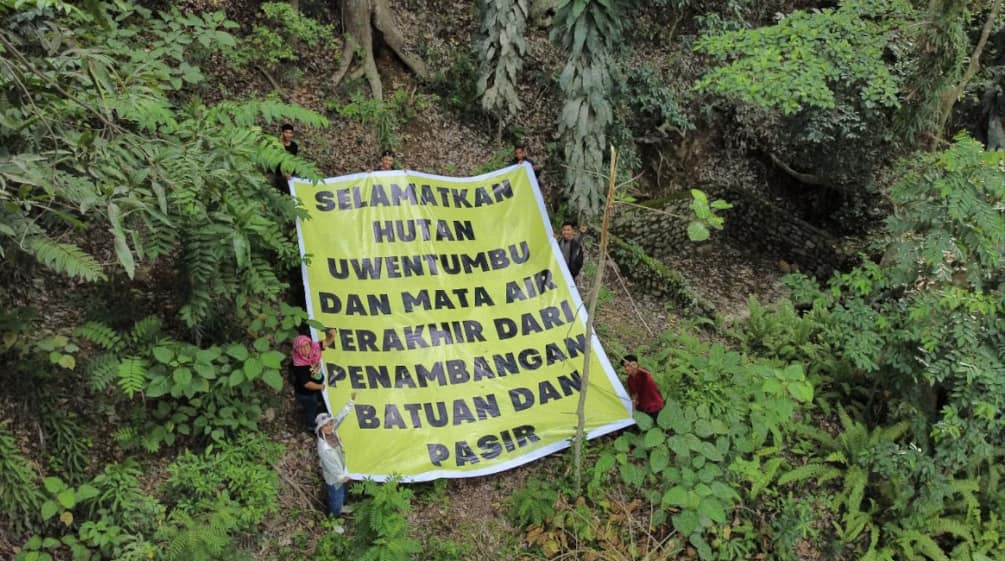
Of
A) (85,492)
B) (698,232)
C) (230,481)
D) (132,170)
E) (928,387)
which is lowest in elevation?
(230,481)

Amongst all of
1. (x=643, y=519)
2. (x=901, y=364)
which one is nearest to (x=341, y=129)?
(x=643, y=519)

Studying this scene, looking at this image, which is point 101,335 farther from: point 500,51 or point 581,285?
point 500,51

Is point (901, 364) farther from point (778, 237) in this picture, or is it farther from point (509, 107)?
point (509, 107)

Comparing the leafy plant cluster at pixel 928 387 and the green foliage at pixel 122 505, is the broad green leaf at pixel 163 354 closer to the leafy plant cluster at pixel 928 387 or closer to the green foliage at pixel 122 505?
the green foliage at pixel 122 505

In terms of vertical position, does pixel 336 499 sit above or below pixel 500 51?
below

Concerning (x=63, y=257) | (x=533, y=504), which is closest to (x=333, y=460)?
(x=533, y=504)

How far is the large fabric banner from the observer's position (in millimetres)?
6879

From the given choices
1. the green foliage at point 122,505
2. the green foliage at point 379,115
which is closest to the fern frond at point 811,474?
the green foliage at point 122,505

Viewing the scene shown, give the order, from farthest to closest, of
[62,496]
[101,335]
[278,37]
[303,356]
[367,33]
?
[367,33], [278,37], [303,356], [101,335], [62,496]

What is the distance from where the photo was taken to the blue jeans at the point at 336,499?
6168 mm

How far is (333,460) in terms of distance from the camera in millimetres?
5996

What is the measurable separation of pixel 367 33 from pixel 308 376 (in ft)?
20.4

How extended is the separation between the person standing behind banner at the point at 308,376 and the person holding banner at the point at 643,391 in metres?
3.15

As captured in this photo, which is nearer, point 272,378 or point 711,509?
point 272,378
